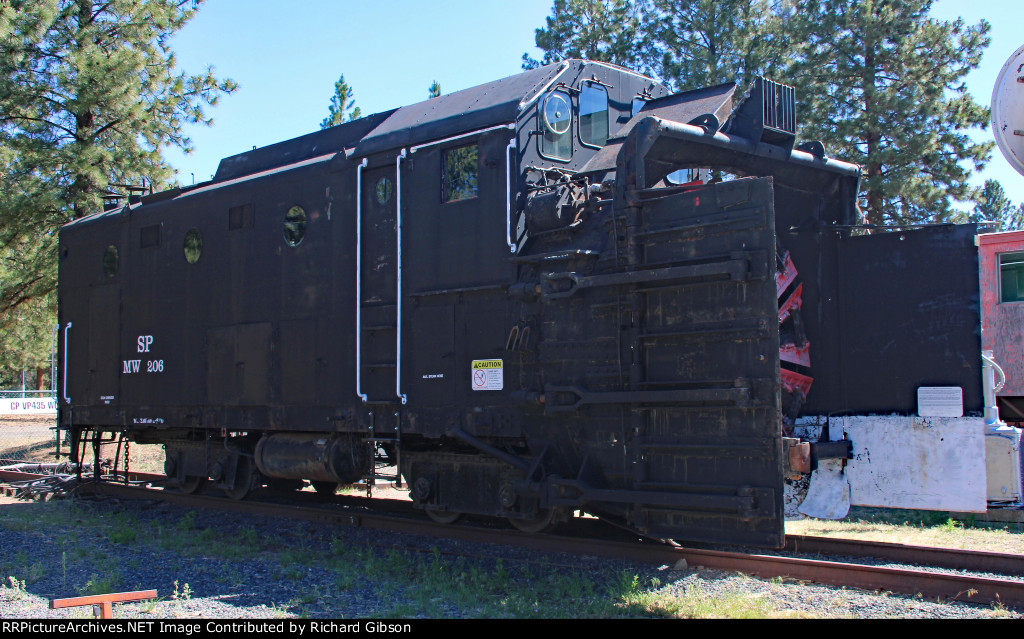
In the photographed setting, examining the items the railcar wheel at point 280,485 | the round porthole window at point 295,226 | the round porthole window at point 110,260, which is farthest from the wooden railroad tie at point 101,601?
the round porthole window at point 110,260

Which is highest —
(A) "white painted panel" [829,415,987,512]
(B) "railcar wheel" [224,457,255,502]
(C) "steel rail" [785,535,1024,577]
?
(A) "white painted panel" [829,415,987,512]

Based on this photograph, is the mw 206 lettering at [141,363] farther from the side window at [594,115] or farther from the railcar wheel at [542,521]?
the side window at [594,115]

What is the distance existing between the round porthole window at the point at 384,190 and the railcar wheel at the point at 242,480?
4170 mm

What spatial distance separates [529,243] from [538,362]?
1130 mm

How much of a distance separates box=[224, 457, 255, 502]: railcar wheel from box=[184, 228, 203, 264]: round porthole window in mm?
2710

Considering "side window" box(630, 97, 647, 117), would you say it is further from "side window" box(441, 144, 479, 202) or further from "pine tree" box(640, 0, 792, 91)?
"pine tree" box(640, 0, 792, 91)

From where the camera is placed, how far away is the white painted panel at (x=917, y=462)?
21.5 feet

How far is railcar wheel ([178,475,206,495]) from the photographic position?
11.6 meters

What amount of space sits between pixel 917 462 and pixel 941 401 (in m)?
0.64

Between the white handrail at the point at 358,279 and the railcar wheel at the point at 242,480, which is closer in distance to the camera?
the white handrail at the point at 358,279

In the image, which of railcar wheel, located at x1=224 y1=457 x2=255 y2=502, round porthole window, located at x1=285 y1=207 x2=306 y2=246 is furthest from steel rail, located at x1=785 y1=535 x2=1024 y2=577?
railcar wheel, located at x1=224 y1=457 x2=255 y2=502

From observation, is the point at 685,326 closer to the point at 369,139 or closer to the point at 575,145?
the point at 575,145

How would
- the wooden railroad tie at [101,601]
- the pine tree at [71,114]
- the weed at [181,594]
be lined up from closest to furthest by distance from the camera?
the wooden railroad tie at [101,601], the weed at [181,594], the pine tree at [71,114]

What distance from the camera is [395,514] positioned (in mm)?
10070
